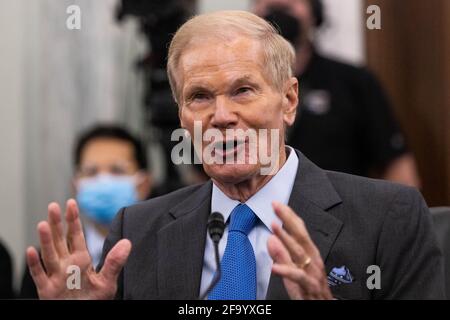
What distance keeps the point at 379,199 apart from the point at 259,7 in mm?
1093

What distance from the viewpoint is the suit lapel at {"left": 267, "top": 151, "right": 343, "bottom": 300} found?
5.74 ft

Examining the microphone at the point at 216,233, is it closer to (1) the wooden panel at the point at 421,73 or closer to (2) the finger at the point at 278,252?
(2) the finger at the point at 278,252

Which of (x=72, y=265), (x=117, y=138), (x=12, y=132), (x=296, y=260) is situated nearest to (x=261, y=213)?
(x=296, y=260)

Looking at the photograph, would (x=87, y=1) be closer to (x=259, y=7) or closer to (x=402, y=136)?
(x=259, y=7)

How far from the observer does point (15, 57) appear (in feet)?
12.8

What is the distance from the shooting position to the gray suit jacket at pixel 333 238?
1.73 m

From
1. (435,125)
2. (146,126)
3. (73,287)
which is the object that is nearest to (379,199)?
(73,287)

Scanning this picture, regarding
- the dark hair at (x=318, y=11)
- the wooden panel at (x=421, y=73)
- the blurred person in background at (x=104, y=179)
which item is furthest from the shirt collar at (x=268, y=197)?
the dark hair at (x=318, y=11)

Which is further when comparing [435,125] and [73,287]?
[435,125]

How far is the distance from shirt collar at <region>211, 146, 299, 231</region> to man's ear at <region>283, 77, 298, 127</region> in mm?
85

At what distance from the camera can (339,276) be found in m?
1.73

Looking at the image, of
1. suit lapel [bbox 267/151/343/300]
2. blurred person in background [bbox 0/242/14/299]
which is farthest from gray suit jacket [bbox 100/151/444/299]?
blurred person in background [bbox 0/242/14/299]

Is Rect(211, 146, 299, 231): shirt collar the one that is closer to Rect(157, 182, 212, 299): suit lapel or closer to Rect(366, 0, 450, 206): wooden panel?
Rect(157, 182, 212, 299): suit lapel

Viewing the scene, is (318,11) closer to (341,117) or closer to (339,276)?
(341,117)
